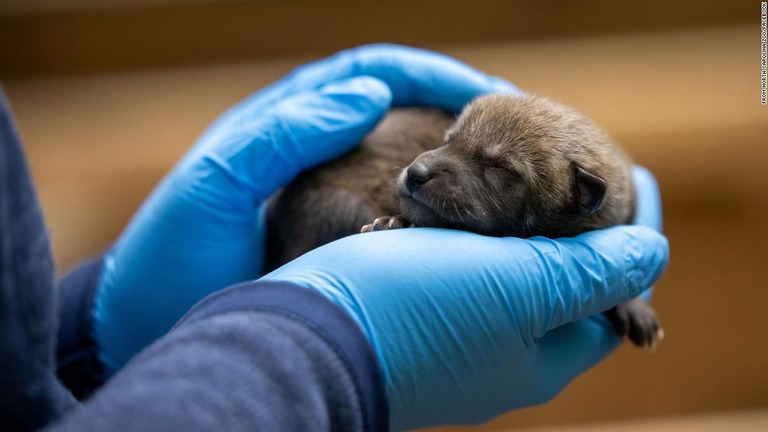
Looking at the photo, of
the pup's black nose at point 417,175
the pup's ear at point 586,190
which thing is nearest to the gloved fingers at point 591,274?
the pup's ear at point 586,190

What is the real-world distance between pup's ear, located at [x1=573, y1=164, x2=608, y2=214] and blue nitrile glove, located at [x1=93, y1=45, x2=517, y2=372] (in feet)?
2.60

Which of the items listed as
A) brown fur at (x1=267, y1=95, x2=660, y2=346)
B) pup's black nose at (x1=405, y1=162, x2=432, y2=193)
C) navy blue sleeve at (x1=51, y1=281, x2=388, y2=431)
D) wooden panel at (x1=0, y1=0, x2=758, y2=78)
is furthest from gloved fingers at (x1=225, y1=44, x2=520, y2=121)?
wooden panel at (x1=0, y1=0, x2=758, y2=78)

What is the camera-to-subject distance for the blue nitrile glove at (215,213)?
234 centimetres

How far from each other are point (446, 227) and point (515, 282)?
0.97 feet

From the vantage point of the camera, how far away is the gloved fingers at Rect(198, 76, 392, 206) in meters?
2.34

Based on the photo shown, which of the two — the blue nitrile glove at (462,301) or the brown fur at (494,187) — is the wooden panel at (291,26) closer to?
the brown fur at (494,187)

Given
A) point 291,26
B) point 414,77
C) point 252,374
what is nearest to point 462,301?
point 252,374

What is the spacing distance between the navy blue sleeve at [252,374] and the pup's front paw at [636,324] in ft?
3.72

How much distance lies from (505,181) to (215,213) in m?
1.02

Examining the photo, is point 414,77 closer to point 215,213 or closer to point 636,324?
point 215,213

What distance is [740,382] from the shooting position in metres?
3.72

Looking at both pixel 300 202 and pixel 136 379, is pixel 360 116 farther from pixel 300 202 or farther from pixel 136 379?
pixel 136 379

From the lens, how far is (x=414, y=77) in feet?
8.74

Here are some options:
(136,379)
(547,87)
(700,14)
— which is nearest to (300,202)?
(136,379)
